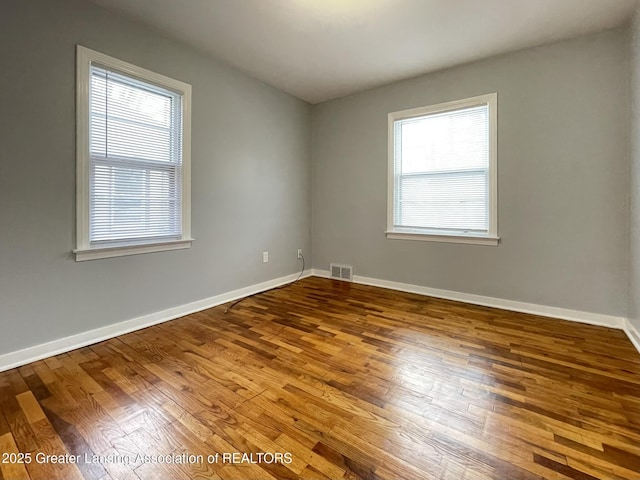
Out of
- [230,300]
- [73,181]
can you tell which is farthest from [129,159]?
[230,300]

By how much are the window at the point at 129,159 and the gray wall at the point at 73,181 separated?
0.08 m

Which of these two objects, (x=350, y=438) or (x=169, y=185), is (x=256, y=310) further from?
(x=350, y=438)

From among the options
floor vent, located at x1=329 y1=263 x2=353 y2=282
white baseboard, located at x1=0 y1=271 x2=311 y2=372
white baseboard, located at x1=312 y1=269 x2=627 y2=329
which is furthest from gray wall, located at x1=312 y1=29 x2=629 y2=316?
white baseboard, located at x1=0 y1=271 x2=311 y2=372

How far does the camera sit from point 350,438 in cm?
138

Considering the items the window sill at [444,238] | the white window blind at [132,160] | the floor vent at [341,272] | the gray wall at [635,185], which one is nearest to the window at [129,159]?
the white window blind at [132,160]

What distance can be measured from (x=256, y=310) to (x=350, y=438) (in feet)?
6.39

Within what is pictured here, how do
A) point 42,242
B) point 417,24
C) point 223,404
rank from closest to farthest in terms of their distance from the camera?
point 223,404
point 42,242
point 417,24

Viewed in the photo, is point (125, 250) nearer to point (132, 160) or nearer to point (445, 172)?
point (132, 160)

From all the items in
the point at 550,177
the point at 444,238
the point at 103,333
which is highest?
the point at 550,177

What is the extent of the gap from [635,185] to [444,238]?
5.25ft

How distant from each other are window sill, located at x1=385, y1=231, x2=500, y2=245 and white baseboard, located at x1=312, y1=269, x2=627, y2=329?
0.58 meters

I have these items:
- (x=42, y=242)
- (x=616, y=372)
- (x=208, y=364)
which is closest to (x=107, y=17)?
(x=42, y=242)

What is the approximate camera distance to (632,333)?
96.7 inches

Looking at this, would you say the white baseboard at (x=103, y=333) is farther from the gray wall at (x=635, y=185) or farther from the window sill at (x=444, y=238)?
the gray wall at (x=635, y=185)
